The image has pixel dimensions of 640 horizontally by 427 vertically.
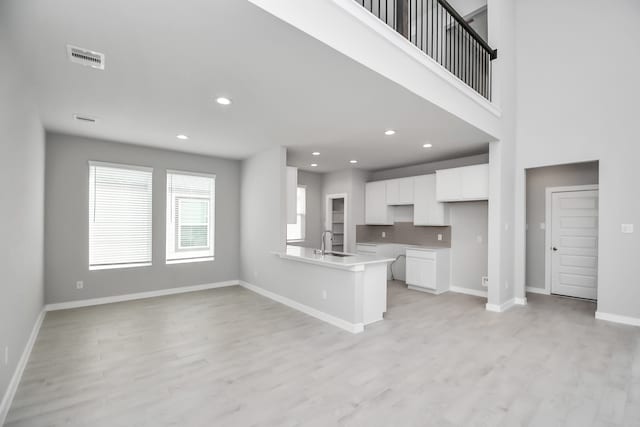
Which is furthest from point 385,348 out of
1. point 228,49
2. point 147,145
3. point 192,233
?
point 147,145

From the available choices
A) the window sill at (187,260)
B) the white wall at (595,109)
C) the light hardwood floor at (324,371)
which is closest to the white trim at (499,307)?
the light hardwood floor at (324,371)

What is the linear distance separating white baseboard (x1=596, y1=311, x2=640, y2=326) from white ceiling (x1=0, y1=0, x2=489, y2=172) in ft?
9.34

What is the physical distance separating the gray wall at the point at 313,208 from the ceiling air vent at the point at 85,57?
16.7 ft

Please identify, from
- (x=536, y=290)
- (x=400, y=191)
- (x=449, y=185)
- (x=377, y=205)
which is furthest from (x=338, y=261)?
(x=536, y=290)

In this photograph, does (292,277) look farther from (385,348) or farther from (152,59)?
(152,59)

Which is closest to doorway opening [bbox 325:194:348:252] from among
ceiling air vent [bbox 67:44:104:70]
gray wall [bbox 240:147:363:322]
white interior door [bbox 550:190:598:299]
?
gray wall [bbox 240:147:363:322]

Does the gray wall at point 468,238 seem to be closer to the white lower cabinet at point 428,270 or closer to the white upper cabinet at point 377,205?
the white lower cabinet at point 428,270

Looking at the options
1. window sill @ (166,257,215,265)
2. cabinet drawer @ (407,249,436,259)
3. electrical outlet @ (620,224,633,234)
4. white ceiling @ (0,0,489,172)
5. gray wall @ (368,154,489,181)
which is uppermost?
white ceiling @ (0,0,489,172)

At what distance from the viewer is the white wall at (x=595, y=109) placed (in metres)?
3.96

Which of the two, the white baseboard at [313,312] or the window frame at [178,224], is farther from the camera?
the window frame at [178,224]

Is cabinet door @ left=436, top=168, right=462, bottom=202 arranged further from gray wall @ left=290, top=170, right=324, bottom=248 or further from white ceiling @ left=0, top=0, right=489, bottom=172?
gray wall @ left=290, top=170, right=324, bottom=248

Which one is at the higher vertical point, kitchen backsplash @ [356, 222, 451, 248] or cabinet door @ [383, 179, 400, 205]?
cabinet door @ [383, 179, 400, 205]

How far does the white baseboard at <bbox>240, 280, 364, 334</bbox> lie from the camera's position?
3.66 m

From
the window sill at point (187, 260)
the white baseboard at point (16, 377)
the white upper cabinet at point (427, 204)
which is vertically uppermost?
the white upper cabinet at point (427, 204)
